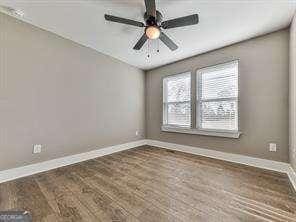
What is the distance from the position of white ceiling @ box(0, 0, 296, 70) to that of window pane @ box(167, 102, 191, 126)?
1.44m

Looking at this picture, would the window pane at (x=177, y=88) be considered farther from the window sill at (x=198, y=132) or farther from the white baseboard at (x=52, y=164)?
the white baseboard at (x=52, y=164)

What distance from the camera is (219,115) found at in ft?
10.7

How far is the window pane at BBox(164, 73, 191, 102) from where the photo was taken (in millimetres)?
3861

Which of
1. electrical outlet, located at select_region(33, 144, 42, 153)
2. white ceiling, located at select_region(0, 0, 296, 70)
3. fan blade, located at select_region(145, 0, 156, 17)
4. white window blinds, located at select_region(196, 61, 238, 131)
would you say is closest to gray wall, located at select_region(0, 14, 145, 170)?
electrical outlet, located at select_region(33, 144, 42, 153)

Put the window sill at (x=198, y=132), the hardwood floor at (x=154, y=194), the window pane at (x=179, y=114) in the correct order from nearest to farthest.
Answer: the hardwood floor at (x=154, y=194) → the window sill at (x=198, y=132) → the window pane at (x=179, y=114)

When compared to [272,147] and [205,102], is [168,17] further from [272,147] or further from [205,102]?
[272,147]

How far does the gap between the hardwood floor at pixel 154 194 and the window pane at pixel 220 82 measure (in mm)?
1456

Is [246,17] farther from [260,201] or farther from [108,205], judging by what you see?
[108,205]

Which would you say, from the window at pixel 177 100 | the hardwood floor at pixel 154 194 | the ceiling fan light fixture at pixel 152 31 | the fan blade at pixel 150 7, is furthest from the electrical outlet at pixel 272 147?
the fan blade at pixel 150 7

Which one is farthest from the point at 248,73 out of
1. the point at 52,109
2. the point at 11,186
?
the point at 11,186

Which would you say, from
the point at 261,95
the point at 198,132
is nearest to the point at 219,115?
the point at 198,132

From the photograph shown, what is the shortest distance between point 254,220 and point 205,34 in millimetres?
2707

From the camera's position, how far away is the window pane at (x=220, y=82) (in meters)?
3.05

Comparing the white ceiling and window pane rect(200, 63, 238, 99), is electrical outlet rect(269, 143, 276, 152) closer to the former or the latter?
window pane rect(200, 63, 238, 99)
